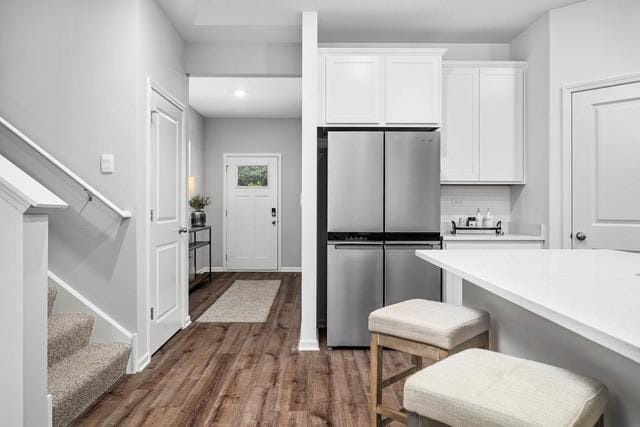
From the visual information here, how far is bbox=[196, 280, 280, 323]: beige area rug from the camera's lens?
13.5 ft

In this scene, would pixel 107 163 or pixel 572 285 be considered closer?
pixel 572 285

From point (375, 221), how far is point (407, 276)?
0.49 meters

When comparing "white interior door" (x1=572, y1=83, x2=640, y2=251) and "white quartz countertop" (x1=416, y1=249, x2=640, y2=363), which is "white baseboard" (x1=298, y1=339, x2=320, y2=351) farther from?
"white interior door" (x1=572, y1=83, x2=640, y2=251)

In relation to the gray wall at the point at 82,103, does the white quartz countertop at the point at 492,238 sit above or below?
below

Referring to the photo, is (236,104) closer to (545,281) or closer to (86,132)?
(86,132)

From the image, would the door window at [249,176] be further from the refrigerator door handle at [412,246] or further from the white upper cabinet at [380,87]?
the refrigerator door handle at [412,246]

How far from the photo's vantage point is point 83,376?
2.23 m

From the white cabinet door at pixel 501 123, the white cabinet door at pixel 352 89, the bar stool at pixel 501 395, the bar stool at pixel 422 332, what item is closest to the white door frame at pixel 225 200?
the white cabinet door at pixel 352 89

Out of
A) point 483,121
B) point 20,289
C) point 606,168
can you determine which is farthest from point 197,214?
point 606,168

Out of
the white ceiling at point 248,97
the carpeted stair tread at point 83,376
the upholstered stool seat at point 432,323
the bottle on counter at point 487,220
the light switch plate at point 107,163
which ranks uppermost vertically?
the white ceiling at point 248,97

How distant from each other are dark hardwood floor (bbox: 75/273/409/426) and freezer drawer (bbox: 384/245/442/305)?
46 cm

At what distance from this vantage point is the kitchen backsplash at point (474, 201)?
394cm

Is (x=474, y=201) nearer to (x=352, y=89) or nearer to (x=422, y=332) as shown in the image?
(x=352, y=89)

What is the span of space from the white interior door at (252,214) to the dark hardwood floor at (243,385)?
137 inches
